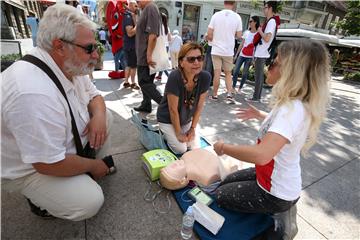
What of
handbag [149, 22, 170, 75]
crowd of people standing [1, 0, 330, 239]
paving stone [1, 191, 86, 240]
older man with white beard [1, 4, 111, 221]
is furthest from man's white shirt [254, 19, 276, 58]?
paving stone [1, 191, 86, 240]

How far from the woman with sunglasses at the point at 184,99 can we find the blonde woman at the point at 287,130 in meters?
1.04

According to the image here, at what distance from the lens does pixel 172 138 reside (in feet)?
9.13

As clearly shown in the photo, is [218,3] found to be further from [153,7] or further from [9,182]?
[9,182]

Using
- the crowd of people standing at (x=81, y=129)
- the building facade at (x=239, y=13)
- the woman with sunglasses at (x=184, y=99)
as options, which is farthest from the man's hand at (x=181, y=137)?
the building facade at (x=239, y=13)

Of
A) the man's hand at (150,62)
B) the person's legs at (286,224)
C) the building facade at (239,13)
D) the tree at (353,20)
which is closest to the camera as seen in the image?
the person's legs at (286,224)

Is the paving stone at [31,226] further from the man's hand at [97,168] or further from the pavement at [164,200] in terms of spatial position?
the man's hand at [97,168]

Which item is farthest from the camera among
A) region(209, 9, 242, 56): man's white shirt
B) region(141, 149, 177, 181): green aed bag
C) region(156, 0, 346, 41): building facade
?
region(156, 0, 346, 41): building facade

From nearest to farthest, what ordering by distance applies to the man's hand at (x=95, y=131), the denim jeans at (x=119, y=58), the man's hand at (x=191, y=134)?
1. the man's hand at (x=95, y=131)
2. the man's hand at (x=191, y=134)
3. the denim jeans at (x=119, y=58)

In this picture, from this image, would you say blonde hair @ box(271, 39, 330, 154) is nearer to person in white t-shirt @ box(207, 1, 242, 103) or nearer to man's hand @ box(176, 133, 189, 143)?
man's hand @ box(176, 133, 189, 143)

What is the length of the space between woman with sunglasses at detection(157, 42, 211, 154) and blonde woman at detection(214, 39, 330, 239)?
1.04 meters

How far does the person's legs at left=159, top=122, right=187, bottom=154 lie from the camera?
2781 mm

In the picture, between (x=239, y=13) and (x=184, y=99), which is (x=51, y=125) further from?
(x=239, y=13)

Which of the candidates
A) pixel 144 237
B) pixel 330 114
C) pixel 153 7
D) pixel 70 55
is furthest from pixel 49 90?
pixel 330 114

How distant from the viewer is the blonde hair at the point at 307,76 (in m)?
1.43
